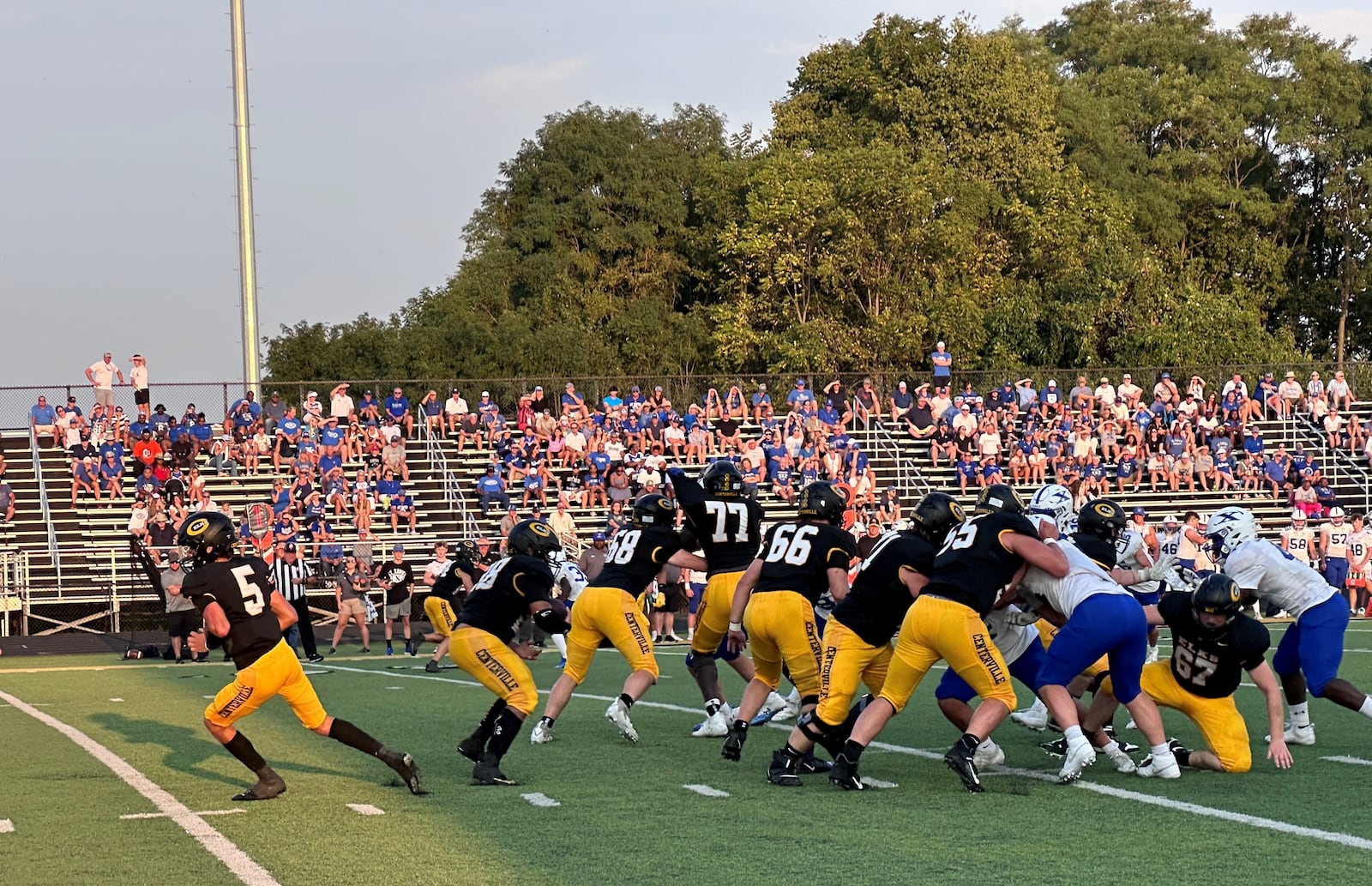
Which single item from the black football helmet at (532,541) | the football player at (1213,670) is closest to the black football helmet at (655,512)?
the black football helmet at (532,541)

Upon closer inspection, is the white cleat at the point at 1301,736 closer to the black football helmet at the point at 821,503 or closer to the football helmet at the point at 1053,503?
the football helmet at the point at 1053,503

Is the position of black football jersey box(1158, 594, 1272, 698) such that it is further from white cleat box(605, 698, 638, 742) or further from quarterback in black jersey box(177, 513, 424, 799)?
quarterback in black jersey box(177, 513, 424, 799)

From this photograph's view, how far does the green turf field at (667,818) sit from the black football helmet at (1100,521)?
133 cm

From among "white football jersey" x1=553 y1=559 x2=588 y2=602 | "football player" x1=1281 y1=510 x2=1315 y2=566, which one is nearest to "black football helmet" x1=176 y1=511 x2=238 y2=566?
"white football jersey" x1=553 y1=559 x2=588 y2=602

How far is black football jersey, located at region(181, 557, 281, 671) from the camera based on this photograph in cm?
815

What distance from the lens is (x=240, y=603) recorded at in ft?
26.8

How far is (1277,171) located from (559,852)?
152ft

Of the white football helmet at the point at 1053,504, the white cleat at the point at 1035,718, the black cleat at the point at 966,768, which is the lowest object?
the white cleat at the point at 1035,718

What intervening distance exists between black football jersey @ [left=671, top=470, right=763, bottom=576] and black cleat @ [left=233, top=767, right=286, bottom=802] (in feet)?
10.8

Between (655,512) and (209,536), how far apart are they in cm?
317

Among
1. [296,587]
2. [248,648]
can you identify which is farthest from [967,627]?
[296,587]

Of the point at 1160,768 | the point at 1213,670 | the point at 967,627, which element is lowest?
the point at 1160,768

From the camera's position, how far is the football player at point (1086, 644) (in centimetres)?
815

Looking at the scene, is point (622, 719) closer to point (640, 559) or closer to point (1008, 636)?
point (640, 559)
